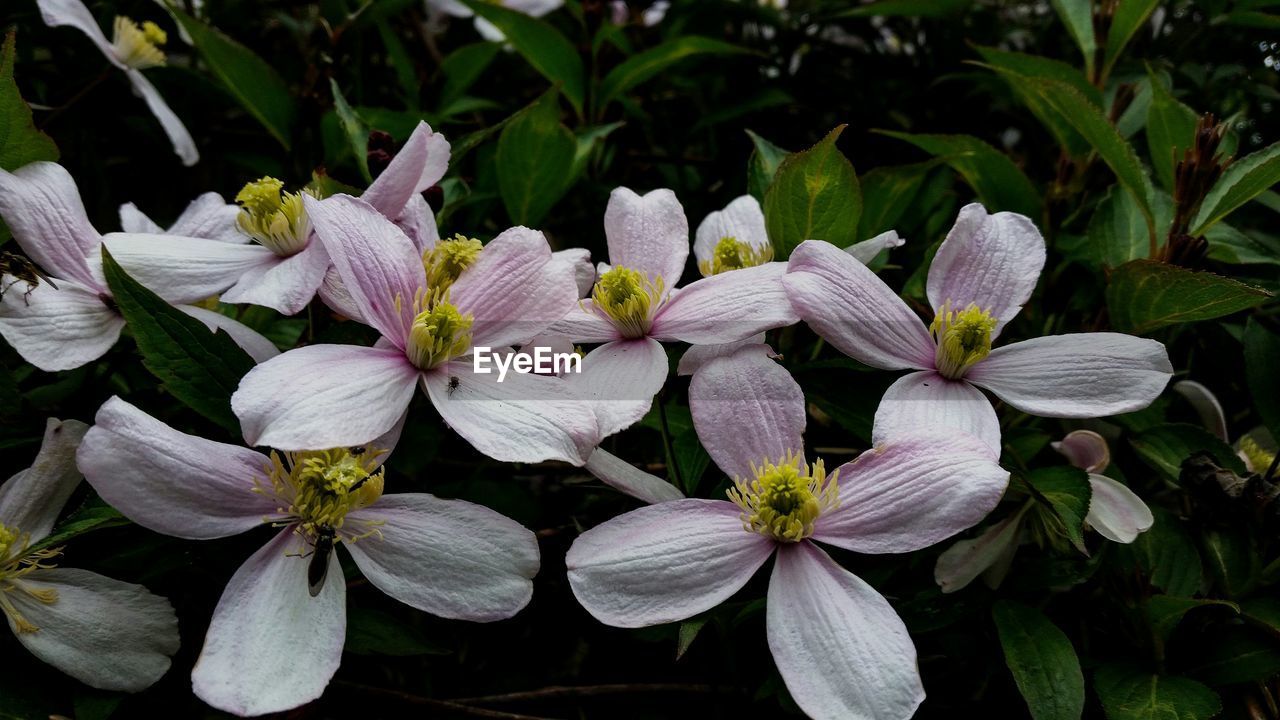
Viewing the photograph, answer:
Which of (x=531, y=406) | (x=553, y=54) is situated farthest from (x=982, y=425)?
(x=553, y=54)

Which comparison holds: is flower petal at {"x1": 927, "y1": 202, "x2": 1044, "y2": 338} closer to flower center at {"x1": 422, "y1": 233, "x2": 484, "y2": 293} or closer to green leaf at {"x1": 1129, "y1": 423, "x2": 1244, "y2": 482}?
green leaf at {"x1": 1129, "y1": 423, "x2": 1244, "y2": 482}

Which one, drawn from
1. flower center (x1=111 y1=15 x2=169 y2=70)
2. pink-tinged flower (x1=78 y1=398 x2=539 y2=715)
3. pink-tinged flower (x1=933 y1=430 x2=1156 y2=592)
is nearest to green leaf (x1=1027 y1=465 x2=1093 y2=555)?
pink-tinged flower (x1=933 y1=430 x2=1156 y2=592)

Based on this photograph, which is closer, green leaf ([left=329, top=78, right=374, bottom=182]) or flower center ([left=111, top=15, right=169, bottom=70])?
green leaf ([left=329, top=78, right=374, bottom=182])

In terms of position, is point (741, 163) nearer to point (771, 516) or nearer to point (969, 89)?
point (969, 89)

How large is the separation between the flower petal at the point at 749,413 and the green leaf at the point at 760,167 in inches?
12.6

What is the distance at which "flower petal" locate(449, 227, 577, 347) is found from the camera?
70 cm

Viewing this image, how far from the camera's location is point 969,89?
1579mm

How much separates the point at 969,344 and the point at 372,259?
455 mm

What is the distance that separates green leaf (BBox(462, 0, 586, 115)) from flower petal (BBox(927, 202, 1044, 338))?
59 centimetres

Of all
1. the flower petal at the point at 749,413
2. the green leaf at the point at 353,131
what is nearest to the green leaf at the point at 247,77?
the green leaf at the point at 353,131

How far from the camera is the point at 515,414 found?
0.65 m

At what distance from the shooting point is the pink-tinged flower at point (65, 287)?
2.38 ft

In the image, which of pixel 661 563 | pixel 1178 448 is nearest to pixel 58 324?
pixel 661 563

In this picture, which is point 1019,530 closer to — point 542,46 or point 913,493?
point 913,493
